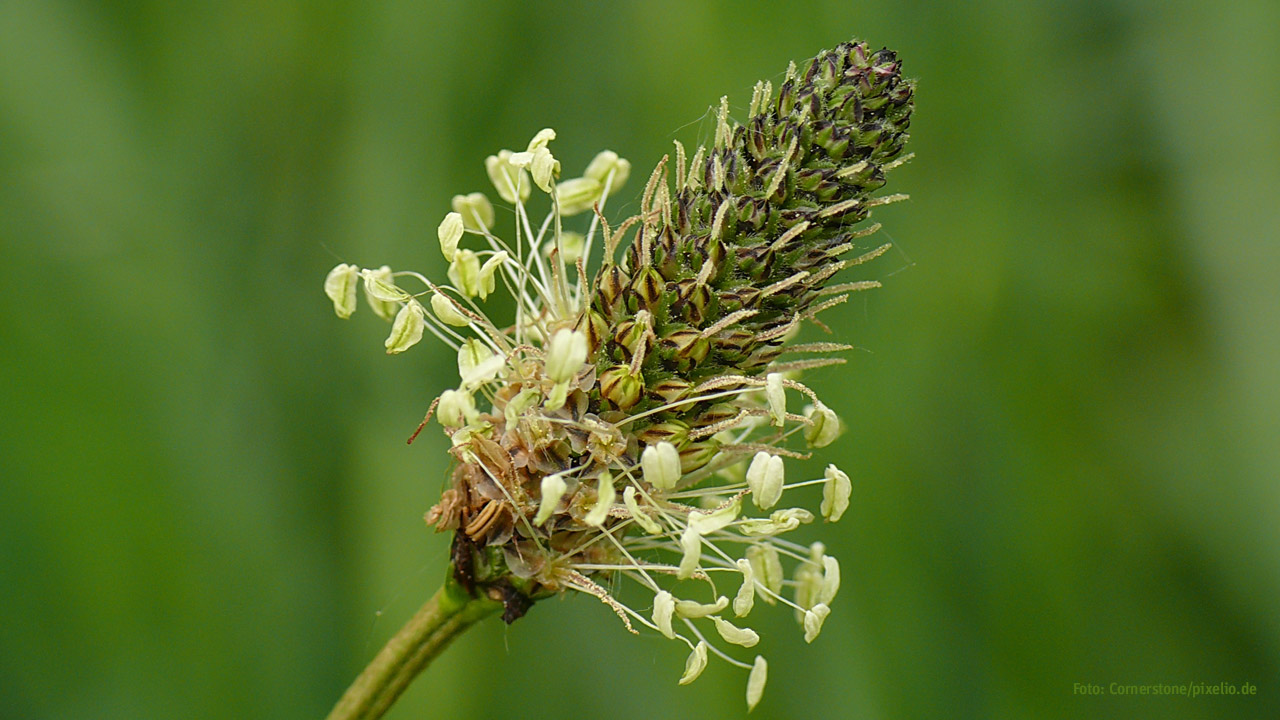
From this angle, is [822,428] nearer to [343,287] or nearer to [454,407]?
[454,407]

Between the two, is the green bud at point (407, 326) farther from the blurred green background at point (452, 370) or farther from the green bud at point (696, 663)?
the blurred green background at point (452, 370)

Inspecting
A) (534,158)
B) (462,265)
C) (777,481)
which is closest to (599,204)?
(534,158)

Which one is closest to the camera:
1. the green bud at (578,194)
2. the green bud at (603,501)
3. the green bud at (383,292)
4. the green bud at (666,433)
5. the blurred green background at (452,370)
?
the green bud at (603,501)

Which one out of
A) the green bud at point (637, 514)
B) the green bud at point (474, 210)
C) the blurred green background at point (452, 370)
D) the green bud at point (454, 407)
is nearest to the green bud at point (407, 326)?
the green bud at point (454, 407)

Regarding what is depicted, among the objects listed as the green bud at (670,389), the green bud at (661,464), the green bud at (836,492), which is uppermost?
the green bud at (670,389)

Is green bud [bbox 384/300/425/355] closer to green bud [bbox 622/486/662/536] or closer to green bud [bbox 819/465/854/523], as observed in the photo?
green bud [bbox 622/486/662/536]

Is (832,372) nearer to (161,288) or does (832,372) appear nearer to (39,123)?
(161,288)

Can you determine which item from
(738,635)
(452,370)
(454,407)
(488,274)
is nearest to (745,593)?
(738,635)
